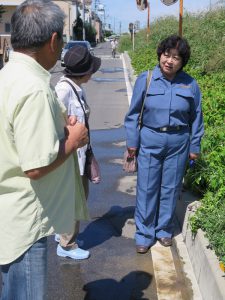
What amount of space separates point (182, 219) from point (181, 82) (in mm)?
1452

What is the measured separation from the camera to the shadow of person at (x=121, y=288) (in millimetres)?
3424

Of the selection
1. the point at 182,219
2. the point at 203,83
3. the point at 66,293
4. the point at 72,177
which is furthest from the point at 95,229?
the point at 203,83

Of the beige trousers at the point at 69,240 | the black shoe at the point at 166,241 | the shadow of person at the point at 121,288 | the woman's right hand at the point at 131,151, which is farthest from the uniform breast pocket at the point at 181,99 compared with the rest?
the shadow of person at the point at 121,288

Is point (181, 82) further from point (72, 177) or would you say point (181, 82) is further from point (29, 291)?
point (29, 291)

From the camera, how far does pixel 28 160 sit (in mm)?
1789

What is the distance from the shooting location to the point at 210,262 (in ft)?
10.6

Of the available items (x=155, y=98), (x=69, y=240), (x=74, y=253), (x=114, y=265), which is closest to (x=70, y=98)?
(x=155, y=98)

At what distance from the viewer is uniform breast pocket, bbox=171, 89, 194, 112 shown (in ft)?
12.4

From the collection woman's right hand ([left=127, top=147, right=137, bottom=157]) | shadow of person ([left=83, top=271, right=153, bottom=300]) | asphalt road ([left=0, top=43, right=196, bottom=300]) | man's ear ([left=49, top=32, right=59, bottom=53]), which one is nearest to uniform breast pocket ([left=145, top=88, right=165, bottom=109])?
woman's right hand ([left=127, top=147, right=137, bottom=157])

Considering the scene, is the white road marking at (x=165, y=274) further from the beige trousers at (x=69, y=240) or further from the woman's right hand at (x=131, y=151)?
the woman's right hand at (x=131, y=151)

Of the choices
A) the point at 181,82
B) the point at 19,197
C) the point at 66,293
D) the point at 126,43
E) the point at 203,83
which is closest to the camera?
the point at 19,197

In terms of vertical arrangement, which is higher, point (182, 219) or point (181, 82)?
point (181, 82)

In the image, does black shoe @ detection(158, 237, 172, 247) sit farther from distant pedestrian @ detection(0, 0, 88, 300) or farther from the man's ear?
the man's ear

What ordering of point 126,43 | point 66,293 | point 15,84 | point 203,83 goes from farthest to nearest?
point 126,43, point 203,83, point 66,293, point 15,84
